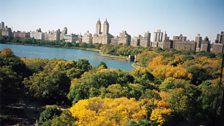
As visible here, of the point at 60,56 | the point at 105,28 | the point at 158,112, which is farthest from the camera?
the point at 105,28

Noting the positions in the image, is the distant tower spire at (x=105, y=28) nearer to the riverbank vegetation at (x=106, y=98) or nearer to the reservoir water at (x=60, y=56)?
the reservoir water at (x=60, y=56)

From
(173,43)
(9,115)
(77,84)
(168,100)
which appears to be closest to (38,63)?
(77,84)

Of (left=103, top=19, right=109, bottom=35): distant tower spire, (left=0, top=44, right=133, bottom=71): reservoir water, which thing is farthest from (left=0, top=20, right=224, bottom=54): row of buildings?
(left=0, top=44, right=133, bottom=71): reservoir water

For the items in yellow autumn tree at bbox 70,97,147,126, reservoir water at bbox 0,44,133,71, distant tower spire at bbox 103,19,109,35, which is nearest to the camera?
yellow autumn tree at bbox 70,97,147,126

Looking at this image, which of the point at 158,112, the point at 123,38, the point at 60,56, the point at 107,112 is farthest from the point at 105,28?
the point at 107,112

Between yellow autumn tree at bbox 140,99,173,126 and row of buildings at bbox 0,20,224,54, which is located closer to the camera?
yellow autumn tree at bbox 140,99,173,126

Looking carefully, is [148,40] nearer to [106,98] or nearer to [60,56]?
[60,56]

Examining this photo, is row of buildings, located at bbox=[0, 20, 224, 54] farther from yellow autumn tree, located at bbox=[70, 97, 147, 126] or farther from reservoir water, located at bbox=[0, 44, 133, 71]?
yellow autumn tree, located at bbox=[70, 97, 147, 126]

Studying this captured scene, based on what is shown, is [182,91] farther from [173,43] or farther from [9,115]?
[173,43]

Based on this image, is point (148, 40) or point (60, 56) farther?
point (148, 40)
